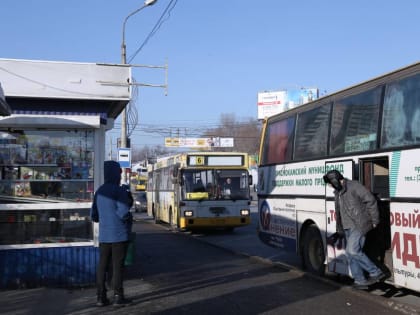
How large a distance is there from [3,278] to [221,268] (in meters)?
4.34

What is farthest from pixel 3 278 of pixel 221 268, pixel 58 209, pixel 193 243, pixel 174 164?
pixel 174 164

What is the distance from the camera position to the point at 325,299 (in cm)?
825

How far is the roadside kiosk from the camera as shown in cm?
921

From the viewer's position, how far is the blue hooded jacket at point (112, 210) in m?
7.68

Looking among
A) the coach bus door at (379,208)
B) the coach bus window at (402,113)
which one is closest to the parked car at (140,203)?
the coach bus door at (379,208)

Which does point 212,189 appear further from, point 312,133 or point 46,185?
point 46,185

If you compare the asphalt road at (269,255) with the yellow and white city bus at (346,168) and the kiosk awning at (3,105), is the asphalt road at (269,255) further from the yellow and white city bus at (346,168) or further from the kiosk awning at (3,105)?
the kiosk awning at (3,105)

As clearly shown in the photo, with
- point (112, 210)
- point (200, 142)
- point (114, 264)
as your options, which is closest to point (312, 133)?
point (112, 210)

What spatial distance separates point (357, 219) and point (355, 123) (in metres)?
1.63

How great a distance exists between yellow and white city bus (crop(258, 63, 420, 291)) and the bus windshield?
6.93m

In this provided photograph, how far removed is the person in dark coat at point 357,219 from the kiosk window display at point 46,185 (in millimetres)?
4184

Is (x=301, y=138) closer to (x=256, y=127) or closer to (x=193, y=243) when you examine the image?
(x=193, y=243)

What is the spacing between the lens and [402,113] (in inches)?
302

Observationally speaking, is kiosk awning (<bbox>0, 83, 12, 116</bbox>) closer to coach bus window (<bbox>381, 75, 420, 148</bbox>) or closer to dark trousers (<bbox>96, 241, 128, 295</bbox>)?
dark trousers (<bbox>96, 241, 128, 295</bbox>)
